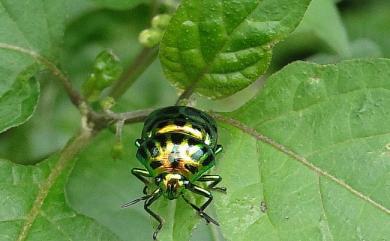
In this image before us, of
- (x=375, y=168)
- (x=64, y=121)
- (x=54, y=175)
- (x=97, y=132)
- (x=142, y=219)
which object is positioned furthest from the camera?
(x=64, y=121)

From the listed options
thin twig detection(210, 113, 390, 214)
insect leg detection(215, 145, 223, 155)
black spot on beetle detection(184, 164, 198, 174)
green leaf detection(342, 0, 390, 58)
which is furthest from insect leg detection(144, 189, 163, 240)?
green leaf detection(342, 0, 390, 58)

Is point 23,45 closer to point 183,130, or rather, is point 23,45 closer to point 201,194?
point 183,130

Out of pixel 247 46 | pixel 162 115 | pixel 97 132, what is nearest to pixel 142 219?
pixel 97 132

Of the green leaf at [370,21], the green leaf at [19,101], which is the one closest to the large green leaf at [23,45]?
the green leaf at [19,101]

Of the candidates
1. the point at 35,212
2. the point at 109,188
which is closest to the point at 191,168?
the point at 35,212

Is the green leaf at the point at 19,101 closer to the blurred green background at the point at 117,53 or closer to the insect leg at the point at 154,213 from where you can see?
the insect leg at the point at 154,213

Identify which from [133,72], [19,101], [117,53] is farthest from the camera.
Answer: [117,53]

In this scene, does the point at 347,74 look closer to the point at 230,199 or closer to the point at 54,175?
the point at 230,199
